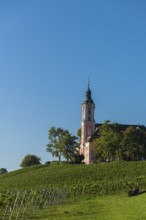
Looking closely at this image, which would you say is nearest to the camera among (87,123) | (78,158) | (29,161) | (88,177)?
(88,177)

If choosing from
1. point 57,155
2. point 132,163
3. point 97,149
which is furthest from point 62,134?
point 132,163

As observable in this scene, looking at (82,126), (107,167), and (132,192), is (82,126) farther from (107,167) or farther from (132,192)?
(132,192)

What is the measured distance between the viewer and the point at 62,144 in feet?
313

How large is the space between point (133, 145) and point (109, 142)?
505cm

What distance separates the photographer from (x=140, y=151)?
8331 centimetres

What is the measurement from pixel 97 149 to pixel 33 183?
89.4 ft

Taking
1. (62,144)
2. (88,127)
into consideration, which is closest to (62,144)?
(62,144)

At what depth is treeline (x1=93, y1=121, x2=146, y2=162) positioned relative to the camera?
8281 centimetres

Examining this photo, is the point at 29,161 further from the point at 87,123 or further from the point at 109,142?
the point at 109,142

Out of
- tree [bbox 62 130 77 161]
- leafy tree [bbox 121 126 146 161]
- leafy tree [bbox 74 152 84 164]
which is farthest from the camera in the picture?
leafy tree [bbox 74 152 84 164]

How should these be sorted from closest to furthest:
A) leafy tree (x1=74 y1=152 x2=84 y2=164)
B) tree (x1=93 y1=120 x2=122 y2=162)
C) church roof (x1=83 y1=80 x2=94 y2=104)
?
tree (x1=93 y1=120 x2=122 y2=162), leafy tree (x1=74 y1=152 x2=84 y2=164), church roof (x1=83 y1=80 x2=94 y2=104)

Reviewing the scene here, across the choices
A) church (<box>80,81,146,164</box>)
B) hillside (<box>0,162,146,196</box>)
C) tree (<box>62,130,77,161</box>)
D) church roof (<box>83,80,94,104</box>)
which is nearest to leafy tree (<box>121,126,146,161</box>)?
hillside (<box>0,162,146,196</box>)

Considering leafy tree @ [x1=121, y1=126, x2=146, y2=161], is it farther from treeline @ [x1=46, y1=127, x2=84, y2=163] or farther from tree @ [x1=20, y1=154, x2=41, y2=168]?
tree @ [x1=20, y1=154, x2=41, y2=168]

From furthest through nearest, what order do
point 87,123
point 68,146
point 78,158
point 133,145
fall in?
point 87,123 < point 78,158 < point 68,146 < point 133,145
